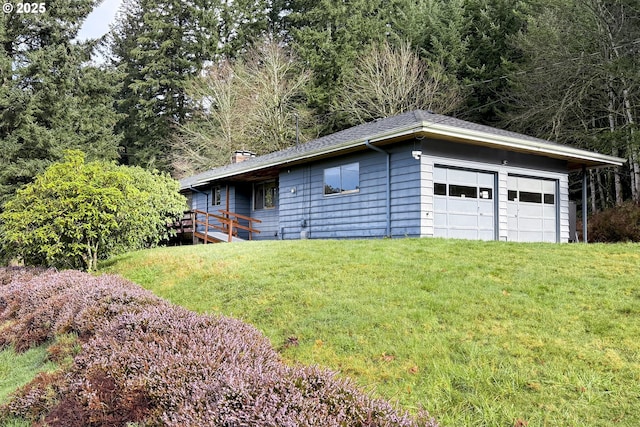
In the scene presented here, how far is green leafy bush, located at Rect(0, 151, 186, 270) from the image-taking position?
28.3 ft

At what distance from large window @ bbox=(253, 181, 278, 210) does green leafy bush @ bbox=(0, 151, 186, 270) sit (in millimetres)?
6471

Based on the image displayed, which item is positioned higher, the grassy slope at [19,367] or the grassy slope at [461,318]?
the grassy slope at [461,318]

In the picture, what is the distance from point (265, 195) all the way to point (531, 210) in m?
8.74

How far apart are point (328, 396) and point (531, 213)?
1170 centimetres

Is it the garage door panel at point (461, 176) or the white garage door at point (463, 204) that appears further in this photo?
the garage door panel at point (461, 176)

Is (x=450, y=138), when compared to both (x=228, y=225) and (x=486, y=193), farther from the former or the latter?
(x=228, y=225)

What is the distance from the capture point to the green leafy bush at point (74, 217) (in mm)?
8633

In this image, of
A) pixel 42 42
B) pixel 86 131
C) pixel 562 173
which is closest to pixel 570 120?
pixel 562 173

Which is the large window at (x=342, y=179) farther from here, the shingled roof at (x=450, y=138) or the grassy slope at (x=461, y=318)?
the grassy slope at (x=461, y=318)

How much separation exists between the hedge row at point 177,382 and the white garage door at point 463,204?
297 inches

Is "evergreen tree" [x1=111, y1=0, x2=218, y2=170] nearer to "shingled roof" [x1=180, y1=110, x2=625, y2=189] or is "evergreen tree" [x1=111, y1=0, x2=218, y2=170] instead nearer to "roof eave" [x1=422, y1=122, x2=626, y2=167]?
"shingled roof" [x1=180, y1=110, x2=625, y2=189]

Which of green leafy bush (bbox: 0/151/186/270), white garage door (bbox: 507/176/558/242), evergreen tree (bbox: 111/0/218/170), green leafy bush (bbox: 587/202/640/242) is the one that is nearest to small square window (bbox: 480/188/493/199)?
white garage door (bbox: 507/176/558/242)

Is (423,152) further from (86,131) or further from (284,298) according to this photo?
(86,131)

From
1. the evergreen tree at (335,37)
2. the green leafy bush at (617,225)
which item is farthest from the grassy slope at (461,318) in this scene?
the evergreen tree at (335,37)
